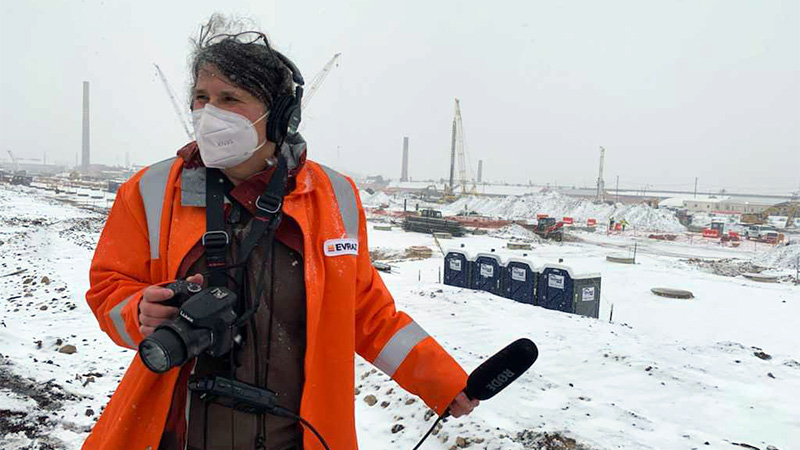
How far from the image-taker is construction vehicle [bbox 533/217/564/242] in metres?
39.5

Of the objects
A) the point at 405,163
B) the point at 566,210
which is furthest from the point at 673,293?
the point at 405,163

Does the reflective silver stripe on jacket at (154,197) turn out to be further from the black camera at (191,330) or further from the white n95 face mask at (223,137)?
the black camera at (191,330)

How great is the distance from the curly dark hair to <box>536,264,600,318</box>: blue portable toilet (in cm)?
1199

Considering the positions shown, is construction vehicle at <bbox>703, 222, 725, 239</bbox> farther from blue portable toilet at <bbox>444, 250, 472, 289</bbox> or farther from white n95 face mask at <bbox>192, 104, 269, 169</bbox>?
white n95 face mask at <bbox>192, 104, 269, 169</bbox>

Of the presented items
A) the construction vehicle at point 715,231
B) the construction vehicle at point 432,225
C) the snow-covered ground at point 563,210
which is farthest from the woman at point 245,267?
the snow-covered ground at point 563,210

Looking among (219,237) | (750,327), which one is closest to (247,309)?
(219,237)

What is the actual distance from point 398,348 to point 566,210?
77941 mm

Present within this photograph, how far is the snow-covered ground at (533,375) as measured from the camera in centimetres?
458

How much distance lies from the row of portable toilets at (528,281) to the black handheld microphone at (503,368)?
1164 cm

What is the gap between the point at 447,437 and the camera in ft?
14.8

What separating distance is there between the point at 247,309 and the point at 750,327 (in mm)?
15620

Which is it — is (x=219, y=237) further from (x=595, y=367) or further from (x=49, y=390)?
(x=595, y=367)

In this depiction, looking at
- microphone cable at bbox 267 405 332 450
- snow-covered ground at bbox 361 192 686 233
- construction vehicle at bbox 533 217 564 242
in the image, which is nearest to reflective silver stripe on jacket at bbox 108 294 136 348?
microphone cable at bbox 267 405 332 450

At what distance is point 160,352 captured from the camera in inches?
45.9
